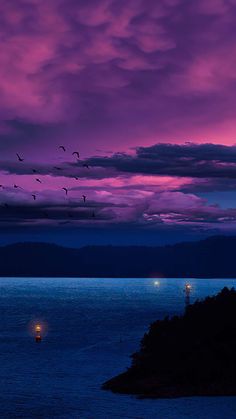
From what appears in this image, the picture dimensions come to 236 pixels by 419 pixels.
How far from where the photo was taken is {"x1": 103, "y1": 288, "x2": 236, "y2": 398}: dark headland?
73.4 metres

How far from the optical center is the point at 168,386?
243ft

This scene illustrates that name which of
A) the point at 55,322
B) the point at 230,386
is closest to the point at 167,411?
the point at 230,386

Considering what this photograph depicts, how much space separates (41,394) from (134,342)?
50.6 metres

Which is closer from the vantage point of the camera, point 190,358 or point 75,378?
point 190,358

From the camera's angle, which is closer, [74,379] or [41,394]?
[41,394]

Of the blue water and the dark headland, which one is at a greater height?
the dark headland

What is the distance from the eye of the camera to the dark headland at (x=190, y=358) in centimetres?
7338

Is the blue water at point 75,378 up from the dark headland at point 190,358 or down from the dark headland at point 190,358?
down

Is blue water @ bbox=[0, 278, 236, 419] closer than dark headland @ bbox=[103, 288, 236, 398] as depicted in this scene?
Yes

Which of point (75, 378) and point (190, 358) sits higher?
point (190, 358)

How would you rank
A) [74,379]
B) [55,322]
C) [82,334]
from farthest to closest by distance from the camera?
[55,322], [82,334], [74,379]

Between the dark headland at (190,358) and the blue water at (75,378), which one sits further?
the dark headland at (190,358)

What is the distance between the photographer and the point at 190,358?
76688 mm

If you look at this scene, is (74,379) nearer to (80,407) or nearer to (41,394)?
(41,394)
